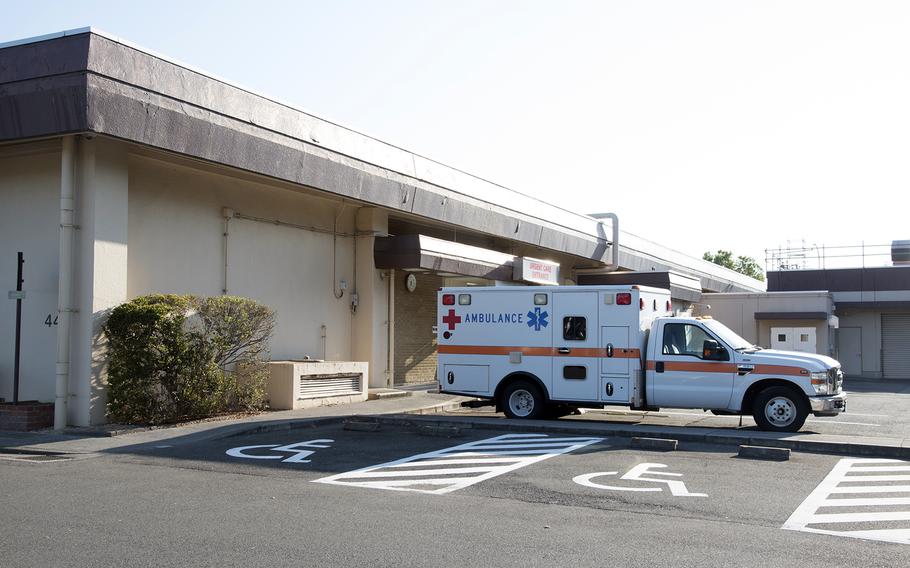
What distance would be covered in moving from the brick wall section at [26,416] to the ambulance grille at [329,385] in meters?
5.19

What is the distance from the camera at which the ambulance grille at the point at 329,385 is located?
1919 centimetres

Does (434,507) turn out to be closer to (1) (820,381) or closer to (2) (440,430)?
(2) (440,430)

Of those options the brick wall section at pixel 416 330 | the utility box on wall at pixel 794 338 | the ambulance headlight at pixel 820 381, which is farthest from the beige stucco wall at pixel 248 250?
the utility box on wall at pixel 794 338

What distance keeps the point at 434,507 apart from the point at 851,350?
35.6 meters

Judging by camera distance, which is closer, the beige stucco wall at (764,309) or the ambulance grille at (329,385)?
the ambulance grille at (329,385)

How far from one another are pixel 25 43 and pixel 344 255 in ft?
→ 32.3

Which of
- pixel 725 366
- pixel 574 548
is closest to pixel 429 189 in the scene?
pixel 725 366

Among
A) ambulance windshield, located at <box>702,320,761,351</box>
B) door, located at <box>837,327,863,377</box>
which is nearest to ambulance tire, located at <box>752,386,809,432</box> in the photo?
ambulance windshield, located at <box>702,320,761,351</box>

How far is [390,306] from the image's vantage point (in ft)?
77.7

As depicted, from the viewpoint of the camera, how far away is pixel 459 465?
→ 39.0ft

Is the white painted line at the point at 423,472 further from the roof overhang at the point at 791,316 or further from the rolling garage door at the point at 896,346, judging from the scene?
the rolling garage door at the point at 896,346

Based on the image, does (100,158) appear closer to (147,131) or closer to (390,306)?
(147,131)

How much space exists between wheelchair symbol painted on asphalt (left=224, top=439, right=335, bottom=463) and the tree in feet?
332

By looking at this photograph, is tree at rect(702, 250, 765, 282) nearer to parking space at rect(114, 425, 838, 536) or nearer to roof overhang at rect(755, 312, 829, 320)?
roof overhang at rect(755, 312, 829, 320)
